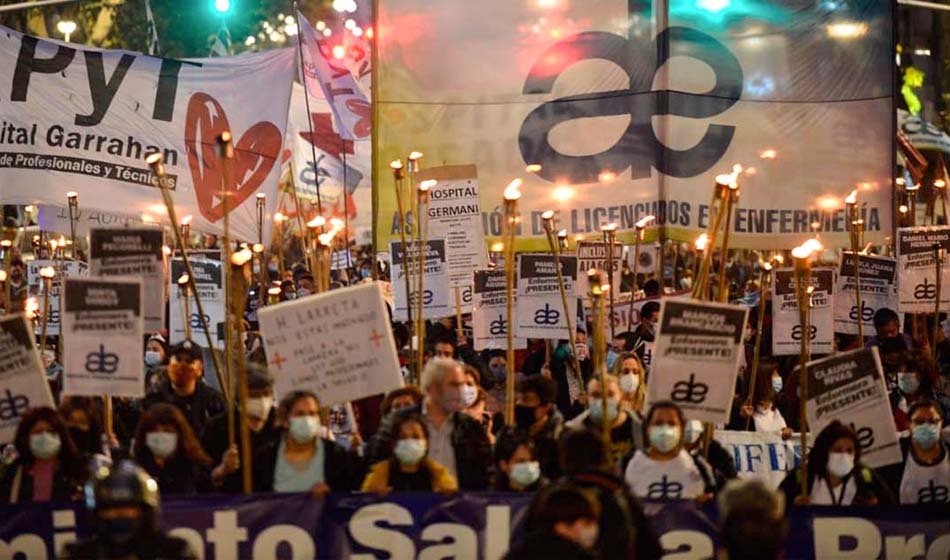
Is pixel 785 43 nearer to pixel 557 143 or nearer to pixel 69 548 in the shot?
pixel 557 143

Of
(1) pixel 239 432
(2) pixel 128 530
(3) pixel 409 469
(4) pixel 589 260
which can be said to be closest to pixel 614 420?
(3) pixel 409 469

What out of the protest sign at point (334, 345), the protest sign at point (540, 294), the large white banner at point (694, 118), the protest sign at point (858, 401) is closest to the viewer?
the protest sign at point (334, 345)

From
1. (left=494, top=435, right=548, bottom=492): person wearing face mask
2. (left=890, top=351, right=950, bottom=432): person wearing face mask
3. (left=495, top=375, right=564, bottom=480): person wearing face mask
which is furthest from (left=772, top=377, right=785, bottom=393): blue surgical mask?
(left=494, top=435, right=548, bottom=492): person wearing face mask

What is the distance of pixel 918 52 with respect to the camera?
56375 mm

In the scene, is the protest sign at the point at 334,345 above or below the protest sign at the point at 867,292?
below

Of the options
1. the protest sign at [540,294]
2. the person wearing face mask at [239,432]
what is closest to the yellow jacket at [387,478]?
the person wearing face mask at [239,432]

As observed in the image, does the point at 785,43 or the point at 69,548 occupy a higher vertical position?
the point at 785,43

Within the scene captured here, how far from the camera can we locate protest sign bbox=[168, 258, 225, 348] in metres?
17.8

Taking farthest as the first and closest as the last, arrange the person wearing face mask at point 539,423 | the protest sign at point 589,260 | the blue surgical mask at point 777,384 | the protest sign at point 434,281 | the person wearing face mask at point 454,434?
the protest sign at point 589,260 < the protest sign at point 434,281 < the blue surgical mask at point 777,384 < the person wearing face mask at point 539,423 < the person wearing face mask at point 454,434

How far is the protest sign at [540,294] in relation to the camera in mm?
16734

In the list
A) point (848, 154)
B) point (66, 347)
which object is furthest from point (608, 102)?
point (66, 347)

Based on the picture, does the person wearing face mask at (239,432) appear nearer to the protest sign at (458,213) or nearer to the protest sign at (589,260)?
the protest sign at (458,213)

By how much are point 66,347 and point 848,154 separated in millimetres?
9259

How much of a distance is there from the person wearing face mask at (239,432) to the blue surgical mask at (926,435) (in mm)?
→ 3804
